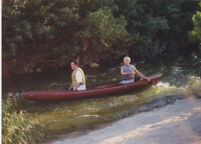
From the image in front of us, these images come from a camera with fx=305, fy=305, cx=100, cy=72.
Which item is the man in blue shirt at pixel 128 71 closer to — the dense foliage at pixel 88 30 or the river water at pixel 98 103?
the river water at pixel 98 103

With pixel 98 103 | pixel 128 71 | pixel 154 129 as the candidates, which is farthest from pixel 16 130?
pixel 128 71

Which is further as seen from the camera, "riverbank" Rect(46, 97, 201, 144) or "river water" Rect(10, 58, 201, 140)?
"river water" Rect(10, 58, 201, 140)

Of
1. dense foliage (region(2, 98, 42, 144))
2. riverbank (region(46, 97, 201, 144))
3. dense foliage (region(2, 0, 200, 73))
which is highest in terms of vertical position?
dense foliage (region(2, 0, 200, 73))

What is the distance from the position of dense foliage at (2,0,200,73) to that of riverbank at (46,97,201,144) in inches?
93.0

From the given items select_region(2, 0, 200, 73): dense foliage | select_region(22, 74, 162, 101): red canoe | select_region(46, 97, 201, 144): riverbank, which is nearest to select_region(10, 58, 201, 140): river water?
select_region(22, 74, 162, 101): red canoe

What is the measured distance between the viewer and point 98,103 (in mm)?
8805

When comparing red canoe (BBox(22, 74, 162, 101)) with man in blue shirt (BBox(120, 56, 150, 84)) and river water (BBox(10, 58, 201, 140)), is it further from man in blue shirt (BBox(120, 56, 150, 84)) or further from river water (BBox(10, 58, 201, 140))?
man in blue shirt (BBox(120, 56, 150, 84))

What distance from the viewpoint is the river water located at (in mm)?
7238

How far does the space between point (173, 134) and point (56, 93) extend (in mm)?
4084

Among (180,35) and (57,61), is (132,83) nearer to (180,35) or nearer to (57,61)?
(57,61)

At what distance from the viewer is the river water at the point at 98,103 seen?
23.7ft

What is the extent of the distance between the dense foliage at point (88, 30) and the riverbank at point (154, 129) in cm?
236

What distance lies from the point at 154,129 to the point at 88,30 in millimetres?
7842

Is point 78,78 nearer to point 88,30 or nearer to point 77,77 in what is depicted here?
point 77,77
